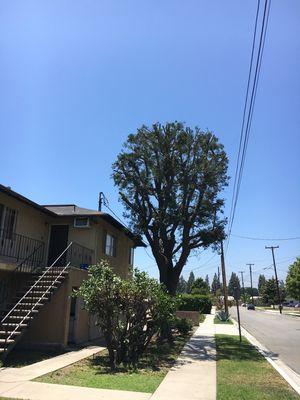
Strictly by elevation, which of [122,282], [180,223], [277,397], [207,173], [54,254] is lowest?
[277,397]

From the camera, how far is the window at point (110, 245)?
21828 millimetres

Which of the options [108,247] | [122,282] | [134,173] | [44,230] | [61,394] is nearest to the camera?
[61,394]

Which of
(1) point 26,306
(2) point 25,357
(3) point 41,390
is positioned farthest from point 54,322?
(3) point 41,390

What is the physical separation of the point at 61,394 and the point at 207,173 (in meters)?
13.9

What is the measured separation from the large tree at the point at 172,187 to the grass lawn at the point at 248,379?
20.4ft

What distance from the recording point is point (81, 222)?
755 inches

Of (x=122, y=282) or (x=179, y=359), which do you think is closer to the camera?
(x=122, y=282)

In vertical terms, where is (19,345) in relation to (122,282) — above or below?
below

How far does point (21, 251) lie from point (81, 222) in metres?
3.43

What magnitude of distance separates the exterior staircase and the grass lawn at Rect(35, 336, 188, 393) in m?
1.90

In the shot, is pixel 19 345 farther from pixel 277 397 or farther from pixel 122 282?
pixel 277 397

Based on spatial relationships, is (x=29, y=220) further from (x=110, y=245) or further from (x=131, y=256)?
(x=131, y=256)

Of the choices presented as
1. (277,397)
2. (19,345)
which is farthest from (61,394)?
(19,345)

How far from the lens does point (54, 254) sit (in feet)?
63.5
